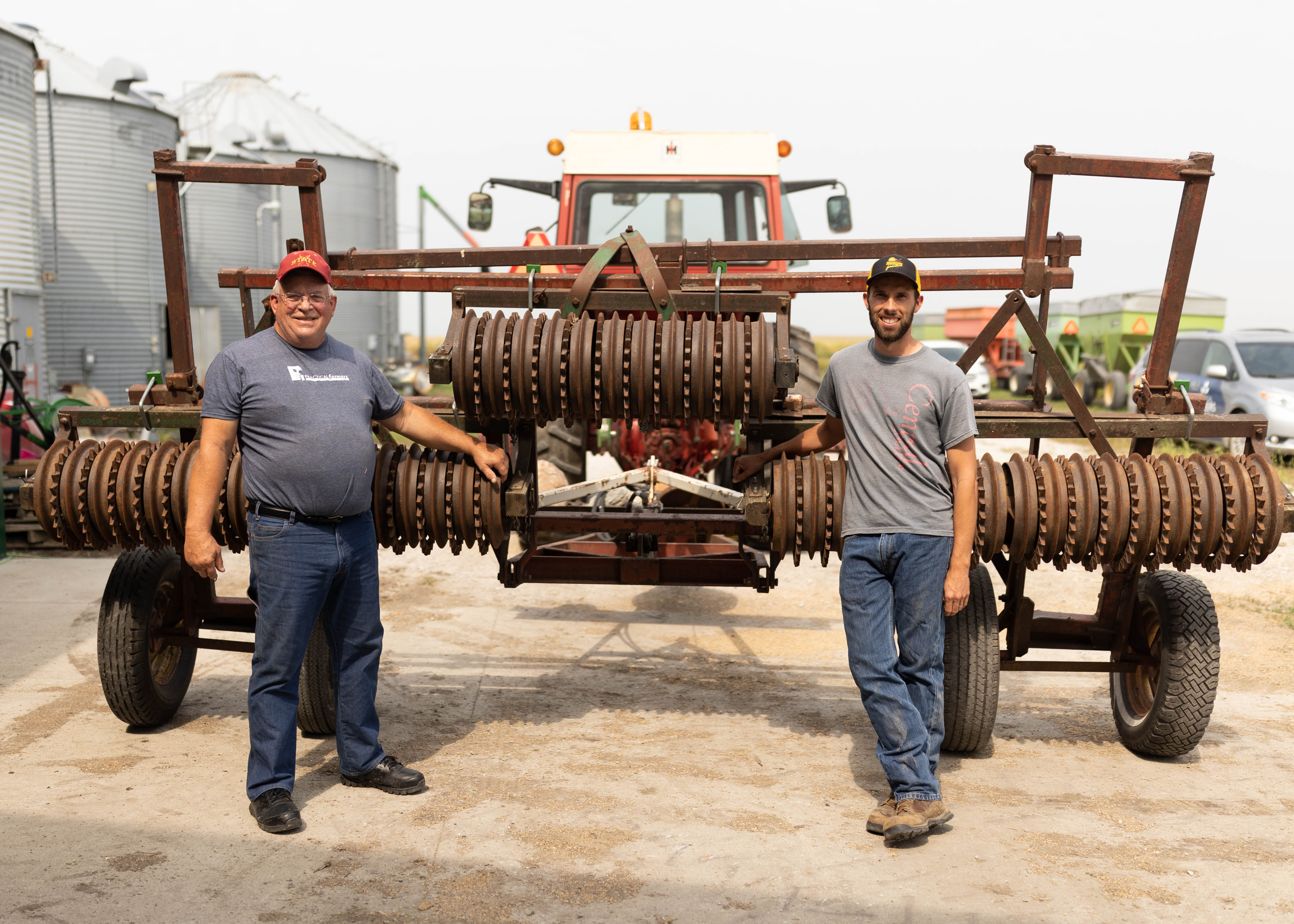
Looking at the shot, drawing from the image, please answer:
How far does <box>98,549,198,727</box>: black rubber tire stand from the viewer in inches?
184

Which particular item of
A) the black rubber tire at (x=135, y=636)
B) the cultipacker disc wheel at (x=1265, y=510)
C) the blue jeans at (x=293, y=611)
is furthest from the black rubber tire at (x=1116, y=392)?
the blue jeans at (x=293, y=611)

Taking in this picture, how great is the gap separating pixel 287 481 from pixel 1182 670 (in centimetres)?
354

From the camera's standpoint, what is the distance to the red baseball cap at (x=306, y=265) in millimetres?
3865

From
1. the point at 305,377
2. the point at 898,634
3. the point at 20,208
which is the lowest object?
the point at 898,634

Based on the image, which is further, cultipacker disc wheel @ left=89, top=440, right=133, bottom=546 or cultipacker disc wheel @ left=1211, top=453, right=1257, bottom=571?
cultipacker disc wheel @ left=89, top=440, right=133, bottom=546

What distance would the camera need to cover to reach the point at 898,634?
154 inches

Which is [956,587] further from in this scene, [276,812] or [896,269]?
[276,812]

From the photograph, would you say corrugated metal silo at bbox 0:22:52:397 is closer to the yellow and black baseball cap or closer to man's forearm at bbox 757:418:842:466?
man's forearm at bbox 757:418:842:466

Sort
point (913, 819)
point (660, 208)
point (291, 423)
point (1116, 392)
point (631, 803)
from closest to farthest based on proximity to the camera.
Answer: point (913, 819)
point (291, 423)
point (631, 803)
point (660, 208)
point (1116, 392)

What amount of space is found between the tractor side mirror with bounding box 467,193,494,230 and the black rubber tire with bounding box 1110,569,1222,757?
5.44 metres

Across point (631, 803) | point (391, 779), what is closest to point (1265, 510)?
point (631, 803)

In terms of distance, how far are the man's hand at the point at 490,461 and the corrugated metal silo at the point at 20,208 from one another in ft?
43.8

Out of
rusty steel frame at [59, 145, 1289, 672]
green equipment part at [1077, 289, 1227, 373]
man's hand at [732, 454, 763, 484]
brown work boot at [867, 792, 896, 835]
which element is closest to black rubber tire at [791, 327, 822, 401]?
rusty steel frame at [59, 145, 1289, 672]

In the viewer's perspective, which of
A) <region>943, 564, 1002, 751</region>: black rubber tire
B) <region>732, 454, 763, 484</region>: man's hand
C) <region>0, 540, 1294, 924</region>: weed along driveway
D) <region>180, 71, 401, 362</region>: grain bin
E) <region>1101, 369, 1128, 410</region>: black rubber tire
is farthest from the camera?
<region>180, 71, 401, 362</region>: grain bin
